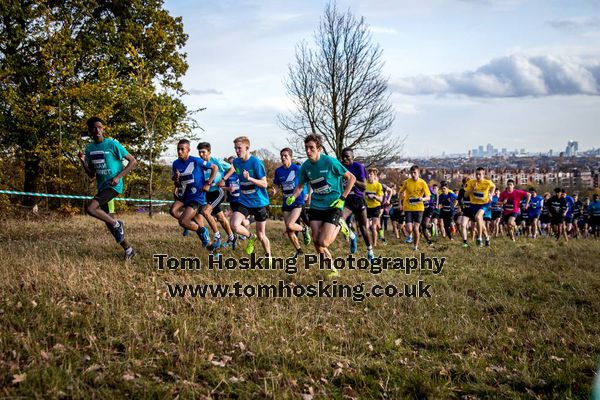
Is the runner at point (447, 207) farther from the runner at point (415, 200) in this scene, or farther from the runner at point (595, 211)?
the runner at point (595, 211)

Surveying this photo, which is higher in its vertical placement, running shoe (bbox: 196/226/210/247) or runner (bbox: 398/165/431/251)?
runner (bbox: 398/165/431/251)

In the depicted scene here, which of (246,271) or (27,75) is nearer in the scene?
(246,271)

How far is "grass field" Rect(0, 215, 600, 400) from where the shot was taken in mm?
3951

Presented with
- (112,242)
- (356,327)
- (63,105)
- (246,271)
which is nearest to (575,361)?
(356,327)

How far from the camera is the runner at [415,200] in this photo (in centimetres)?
1285

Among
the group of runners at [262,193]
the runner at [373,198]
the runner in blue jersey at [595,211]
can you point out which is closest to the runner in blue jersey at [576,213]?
the runner in blue jersey at [595,211]

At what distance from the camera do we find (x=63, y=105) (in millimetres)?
19609

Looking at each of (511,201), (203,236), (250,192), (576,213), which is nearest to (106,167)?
(203,236)

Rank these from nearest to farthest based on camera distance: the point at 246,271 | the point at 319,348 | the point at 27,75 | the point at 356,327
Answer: the point at 319,348
the point at 356,327
the point at 246,271
the point at 27,75

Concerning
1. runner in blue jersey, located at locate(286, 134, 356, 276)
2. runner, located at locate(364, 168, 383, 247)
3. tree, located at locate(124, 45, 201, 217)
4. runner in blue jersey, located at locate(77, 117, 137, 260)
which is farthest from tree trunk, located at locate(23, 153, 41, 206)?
runner in blue jersey, located at locate(286, 134, 356, 276)

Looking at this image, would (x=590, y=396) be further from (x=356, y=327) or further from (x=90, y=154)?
(x=90, y=154)

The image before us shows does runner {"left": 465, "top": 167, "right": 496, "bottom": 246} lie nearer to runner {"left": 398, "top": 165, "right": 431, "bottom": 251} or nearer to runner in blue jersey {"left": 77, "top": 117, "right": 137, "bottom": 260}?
runner {"left": 398, "top": 165, "right": 431, "bottom": 251}

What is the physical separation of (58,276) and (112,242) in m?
4.34

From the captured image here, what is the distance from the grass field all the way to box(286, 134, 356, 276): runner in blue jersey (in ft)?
2.68
